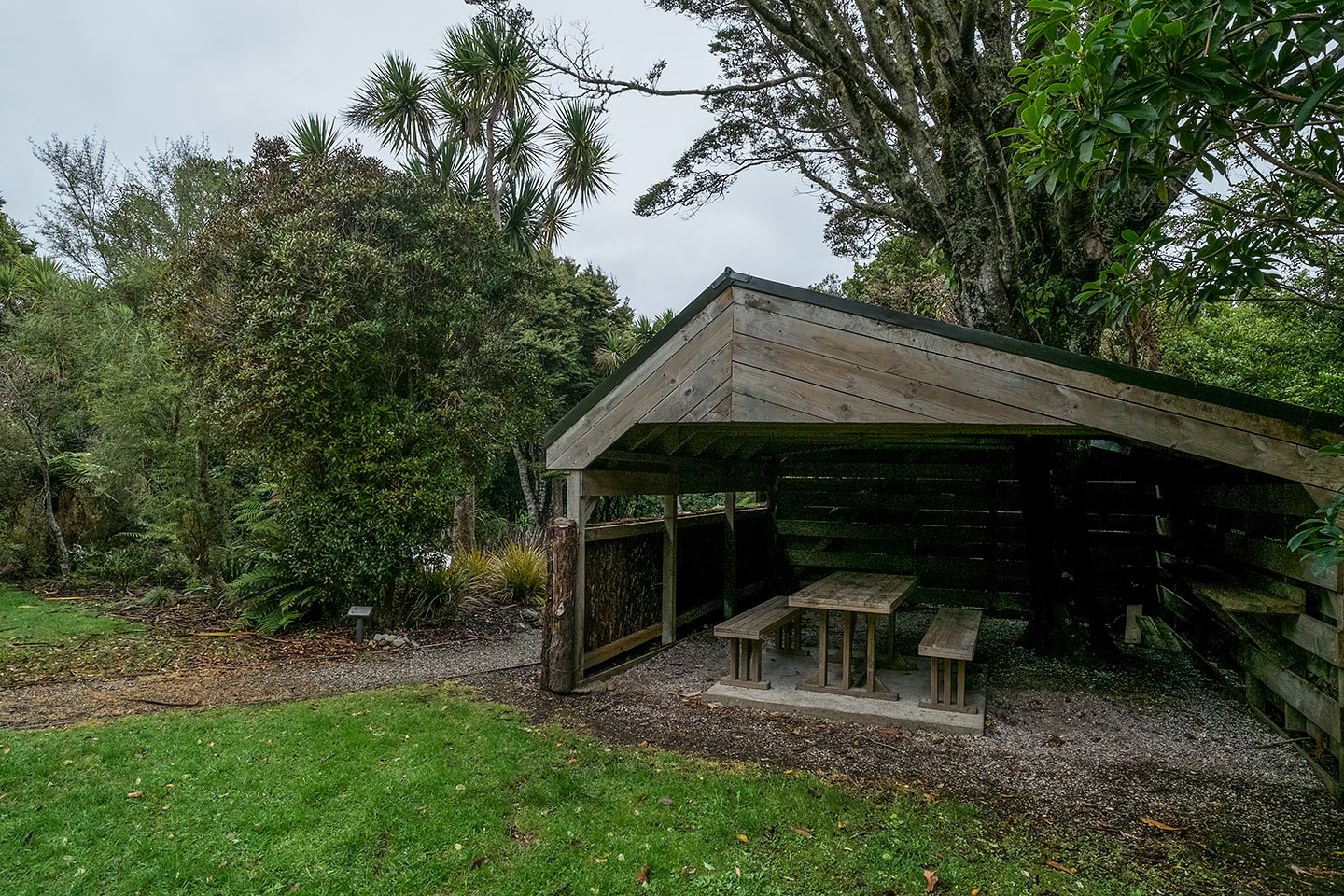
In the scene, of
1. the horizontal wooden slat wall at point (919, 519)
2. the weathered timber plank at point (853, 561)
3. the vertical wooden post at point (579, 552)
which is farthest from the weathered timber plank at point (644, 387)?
the weathered timber plank at point (853, 561)

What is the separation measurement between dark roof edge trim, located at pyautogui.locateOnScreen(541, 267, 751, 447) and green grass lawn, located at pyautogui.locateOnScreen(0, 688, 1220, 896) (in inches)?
87.6

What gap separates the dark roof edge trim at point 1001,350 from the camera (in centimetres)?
355

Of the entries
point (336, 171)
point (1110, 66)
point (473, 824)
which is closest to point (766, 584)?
point (473, 824)

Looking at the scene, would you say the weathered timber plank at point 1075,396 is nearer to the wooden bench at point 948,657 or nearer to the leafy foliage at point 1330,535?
the wooden bench at point 948,657

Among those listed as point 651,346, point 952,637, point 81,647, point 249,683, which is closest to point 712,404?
point 651,346

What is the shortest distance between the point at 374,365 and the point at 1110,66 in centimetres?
708

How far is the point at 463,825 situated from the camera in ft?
10.5

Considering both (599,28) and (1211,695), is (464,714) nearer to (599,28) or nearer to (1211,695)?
(1211,695)

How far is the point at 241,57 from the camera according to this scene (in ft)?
56.2

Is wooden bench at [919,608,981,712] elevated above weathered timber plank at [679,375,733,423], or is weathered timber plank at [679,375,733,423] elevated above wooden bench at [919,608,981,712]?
weathered timber plank at [679,375,733,423]

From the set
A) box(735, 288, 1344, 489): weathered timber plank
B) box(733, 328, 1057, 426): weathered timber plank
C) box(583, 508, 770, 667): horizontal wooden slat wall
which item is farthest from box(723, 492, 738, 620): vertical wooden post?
box(735, 288, 1344, 489): weathered timber plank

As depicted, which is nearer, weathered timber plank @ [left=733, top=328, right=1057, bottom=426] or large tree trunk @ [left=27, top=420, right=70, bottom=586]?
weathered timber plank @ [left=733, top=328, right=1057, bottom=426]

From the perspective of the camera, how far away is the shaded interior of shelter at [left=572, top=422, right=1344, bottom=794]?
4.05 meters

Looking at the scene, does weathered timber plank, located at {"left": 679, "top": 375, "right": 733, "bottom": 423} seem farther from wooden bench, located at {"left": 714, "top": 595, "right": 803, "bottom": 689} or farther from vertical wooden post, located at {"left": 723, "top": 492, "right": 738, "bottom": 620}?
vertical wooden post, located at {"left": 723, "top": 492, "right": 738, "bottom": 620}
